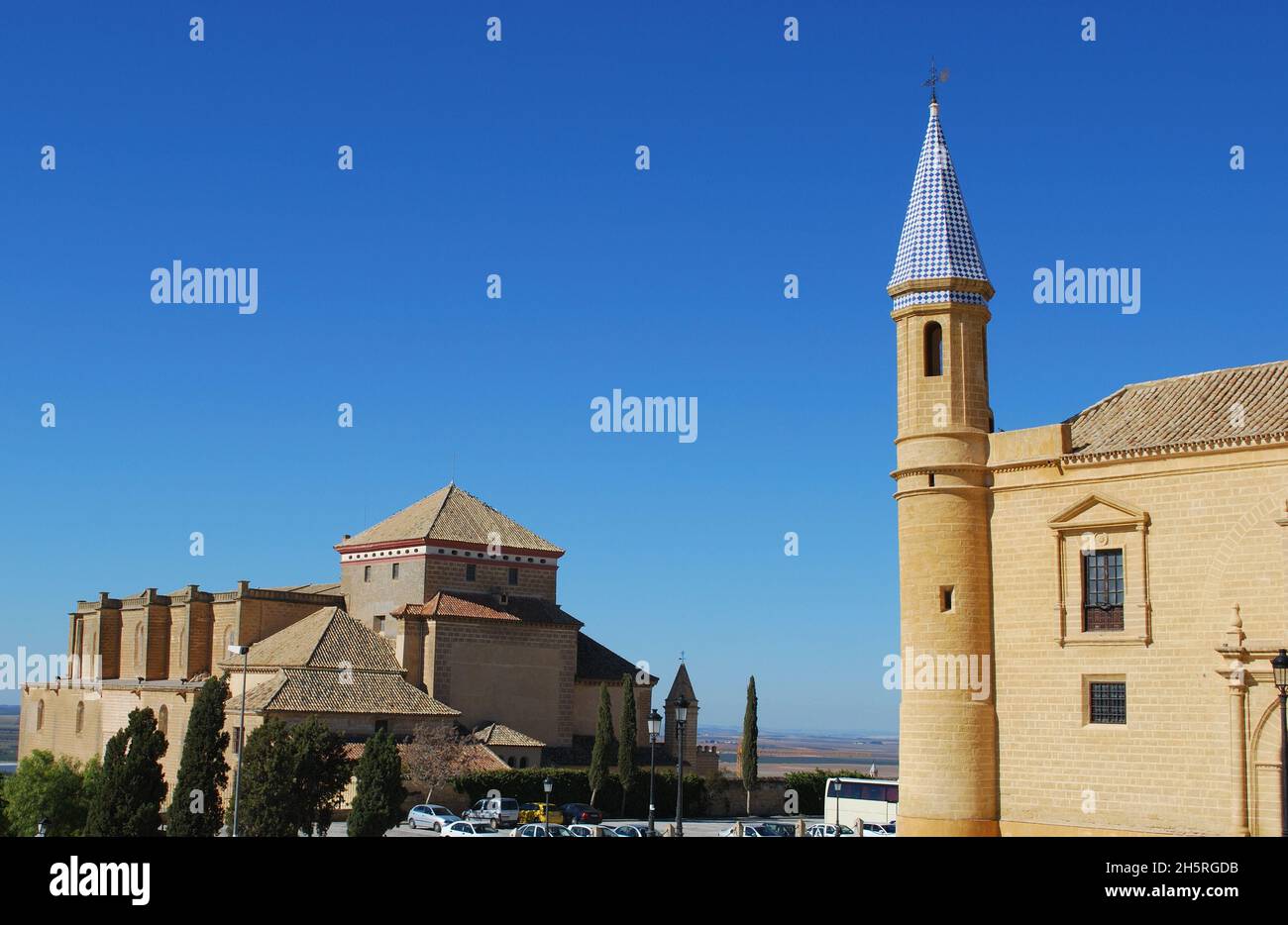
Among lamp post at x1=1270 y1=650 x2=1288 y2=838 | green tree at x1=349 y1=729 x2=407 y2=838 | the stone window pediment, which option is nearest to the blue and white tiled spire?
the stone window pediment

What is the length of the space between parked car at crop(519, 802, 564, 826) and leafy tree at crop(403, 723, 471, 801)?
7.86ft

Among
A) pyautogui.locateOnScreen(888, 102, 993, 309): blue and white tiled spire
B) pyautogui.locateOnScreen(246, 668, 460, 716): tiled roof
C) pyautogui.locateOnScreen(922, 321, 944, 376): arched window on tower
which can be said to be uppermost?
pyautogui.locateOnScreen(888, 102, 993, 309): blue and white tiled spire

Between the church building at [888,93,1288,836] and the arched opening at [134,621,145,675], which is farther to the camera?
the arched opening at [134,621,145,675]

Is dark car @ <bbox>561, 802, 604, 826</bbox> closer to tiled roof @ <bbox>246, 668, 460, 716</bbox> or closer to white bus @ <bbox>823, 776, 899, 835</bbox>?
tiled roof @ <bbox>246, 668, 460, 716</bbox>

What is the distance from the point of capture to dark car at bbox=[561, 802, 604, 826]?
146 ft

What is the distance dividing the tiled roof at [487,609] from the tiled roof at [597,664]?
6.47ft

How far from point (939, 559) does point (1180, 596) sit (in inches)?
185

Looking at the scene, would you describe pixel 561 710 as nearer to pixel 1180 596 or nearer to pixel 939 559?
pixel 939 559

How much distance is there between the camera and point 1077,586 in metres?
26.1

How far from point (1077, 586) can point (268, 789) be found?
22.2 meters

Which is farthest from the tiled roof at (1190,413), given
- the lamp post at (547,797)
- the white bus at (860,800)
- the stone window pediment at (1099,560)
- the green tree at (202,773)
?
the green tree at (202,773)

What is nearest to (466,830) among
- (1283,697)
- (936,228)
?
(936,228)
